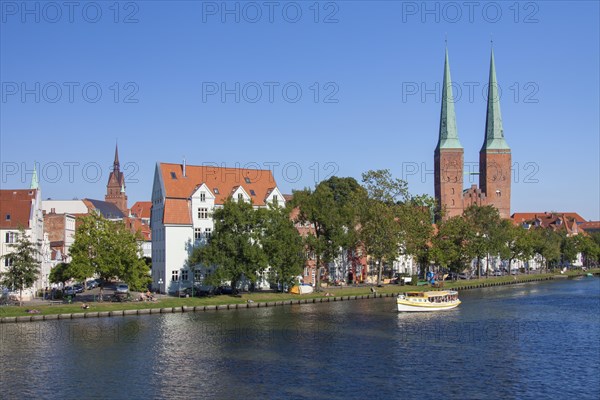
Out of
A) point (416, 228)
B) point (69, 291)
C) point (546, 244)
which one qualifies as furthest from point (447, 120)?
point (69, 291)

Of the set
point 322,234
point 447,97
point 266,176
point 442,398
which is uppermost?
point 447,97

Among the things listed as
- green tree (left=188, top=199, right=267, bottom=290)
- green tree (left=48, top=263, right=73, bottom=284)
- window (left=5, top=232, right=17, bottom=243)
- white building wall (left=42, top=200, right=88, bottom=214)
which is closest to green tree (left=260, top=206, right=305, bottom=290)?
green tree (left=188, top=199, right=267, bottom=290)

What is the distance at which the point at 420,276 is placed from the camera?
457ft

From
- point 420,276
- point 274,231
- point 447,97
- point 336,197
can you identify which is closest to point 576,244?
point 447,97

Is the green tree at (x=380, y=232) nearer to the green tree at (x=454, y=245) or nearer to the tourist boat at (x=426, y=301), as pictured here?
the green tree at (x=454, y=245)

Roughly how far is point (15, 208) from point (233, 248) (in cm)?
2993

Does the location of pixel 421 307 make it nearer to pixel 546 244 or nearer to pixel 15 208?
pixel 15 208

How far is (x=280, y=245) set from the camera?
3565 inches

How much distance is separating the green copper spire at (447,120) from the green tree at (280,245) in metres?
106

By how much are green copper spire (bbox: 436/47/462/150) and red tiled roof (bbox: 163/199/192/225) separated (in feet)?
356

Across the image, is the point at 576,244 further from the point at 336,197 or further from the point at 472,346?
the point at 472,346

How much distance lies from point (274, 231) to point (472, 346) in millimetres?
40366

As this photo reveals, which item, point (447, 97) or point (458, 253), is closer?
point (458, 253)

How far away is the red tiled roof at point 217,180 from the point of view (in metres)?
99.5
